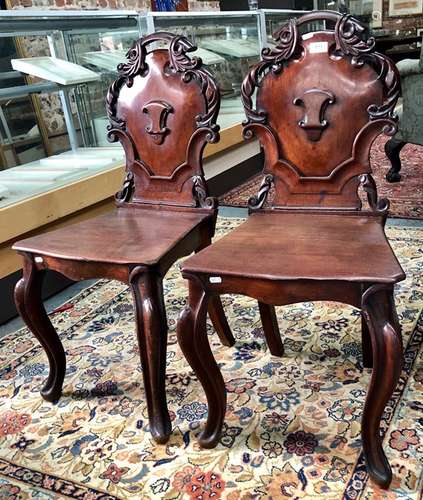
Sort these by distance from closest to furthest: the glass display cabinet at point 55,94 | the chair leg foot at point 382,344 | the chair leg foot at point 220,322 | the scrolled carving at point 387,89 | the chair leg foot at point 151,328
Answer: the chair leg foot at point 382,344
the chair leg foot at point 151,328
the scrolled carving at point 387,89
the chair leg foot at point 220,322
the glass display cabinet at point 55,94

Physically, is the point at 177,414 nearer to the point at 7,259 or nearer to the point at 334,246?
the point at 334,246

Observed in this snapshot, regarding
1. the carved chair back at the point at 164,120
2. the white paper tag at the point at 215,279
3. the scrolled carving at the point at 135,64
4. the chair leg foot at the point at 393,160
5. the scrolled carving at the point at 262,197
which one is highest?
the scrolled carving at the point at 135,64

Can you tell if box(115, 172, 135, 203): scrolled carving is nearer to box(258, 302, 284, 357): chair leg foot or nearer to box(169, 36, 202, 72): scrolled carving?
box(169, 36, 202, 72): scrolled carving

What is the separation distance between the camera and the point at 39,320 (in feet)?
5.37

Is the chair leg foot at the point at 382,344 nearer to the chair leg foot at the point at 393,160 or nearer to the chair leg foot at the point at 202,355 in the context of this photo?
the chair leg foot at the point at 202,355

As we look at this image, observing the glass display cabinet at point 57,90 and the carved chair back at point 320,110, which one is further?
the glass display cabinet at point 57,90

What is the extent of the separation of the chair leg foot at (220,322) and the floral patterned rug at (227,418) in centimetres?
4

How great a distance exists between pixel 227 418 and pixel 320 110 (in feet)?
3.18

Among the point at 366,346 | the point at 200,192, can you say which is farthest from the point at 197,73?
the point at 366,346

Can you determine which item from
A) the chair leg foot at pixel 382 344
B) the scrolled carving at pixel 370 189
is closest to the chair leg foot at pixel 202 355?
the chair leg foot at pixel 382 344

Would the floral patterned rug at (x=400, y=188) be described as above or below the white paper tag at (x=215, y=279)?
below

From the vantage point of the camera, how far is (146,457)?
143 cm

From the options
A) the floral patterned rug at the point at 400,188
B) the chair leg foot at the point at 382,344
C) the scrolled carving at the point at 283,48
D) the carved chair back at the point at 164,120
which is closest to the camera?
the chair leg foot at the point at 382,344

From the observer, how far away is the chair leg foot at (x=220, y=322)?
186 cm
